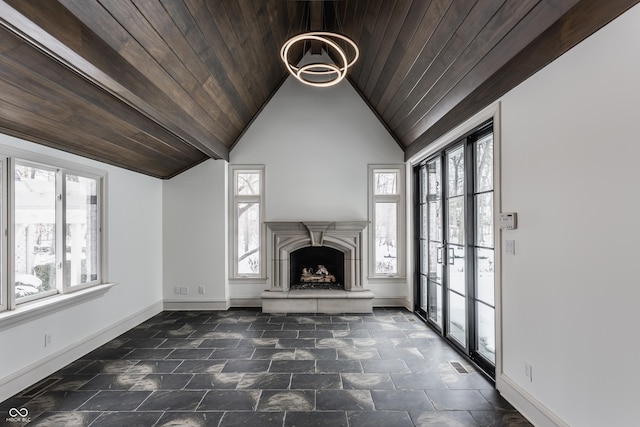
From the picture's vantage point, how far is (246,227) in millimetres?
5887

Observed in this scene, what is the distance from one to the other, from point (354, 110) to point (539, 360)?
464cm

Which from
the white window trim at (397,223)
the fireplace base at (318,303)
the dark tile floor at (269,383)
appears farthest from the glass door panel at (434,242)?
the fireplace base at (318,303)

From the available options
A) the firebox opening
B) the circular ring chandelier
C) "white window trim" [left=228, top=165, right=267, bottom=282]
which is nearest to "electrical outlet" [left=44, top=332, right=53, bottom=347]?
"white window trim" [left=228, top=165, right=267, bottom=282]

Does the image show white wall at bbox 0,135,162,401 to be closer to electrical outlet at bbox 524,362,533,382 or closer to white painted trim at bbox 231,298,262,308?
white painted trim at bbox 231,298,262,308

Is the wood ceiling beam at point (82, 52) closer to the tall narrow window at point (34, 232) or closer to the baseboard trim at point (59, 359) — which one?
the tall narrow window at point (34, 232)

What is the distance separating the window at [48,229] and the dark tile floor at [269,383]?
3.01ft

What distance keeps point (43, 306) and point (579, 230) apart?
4.46 m

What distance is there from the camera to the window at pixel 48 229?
2.95 m

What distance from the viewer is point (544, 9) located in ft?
6.97

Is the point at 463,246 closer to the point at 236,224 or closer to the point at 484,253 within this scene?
the point at 484,253

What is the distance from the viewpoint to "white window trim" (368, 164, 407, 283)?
5.82 m

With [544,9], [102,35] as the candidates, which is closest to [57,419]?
[102,35]

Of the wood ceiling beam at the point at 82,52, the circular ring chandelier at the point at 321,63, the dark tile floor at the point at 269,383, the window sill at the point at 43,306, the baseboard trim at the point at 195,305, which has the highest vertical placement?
the circular ring chandelier at the point at 321,63

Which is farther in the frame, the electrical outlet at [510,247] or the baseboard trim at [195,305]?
the baseboard trim at [195,305]
